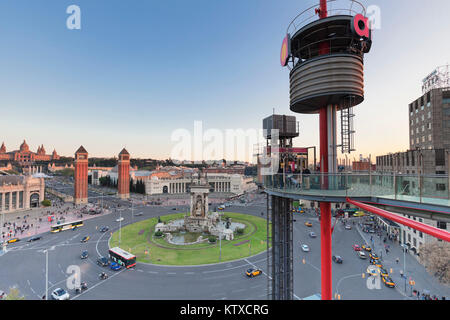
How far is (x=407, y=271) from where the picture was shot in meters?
31.6

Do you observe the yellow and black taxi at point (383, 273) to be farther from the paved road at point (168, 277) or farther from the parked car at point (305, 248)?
the parked car at point (305, 248)

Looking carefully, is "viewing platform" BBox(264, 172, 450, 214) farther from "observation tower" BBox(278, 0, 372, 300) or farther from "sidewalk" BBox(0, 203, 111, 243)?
"sidewalk" BBox(0, 203, 111, 243)

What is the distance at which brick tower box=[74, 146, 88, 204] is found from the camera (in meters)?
81.4

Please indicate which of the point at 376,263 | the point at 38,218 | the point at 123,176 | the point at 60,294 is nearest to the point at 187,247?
the point at 60,294

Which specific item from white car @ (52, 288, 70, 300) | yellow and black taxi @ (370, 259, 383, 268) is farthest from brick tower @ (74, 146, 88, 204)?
yellow and black taxi @ (370, 259, 383, 268)

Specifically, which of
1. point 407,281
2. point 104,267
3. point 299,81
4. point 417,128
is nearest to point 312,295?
point 407,281

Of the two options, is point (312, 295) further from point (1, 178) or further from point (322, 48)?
point (1, 178)

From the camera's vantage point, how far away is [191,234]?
48500mm

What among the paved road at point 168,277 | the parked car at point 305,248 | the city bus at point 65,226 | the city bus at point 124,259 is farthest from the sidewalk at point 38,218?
the parked car at point 305,248

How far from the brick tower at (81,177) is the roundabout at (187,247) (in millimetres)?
42446

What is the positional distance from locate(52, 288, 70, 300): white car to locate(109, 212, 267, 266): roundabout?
10.8 m

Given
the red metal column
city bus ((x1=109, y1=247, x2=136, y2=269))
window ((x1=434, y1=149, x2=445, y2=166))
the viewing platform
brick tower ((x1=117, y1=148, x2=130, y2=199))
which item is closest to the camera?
the viewing platform

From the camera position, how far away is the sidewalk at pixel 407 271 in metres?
26.9

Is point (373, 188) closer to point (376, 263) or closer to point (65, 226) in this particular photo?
point (376, 263)
